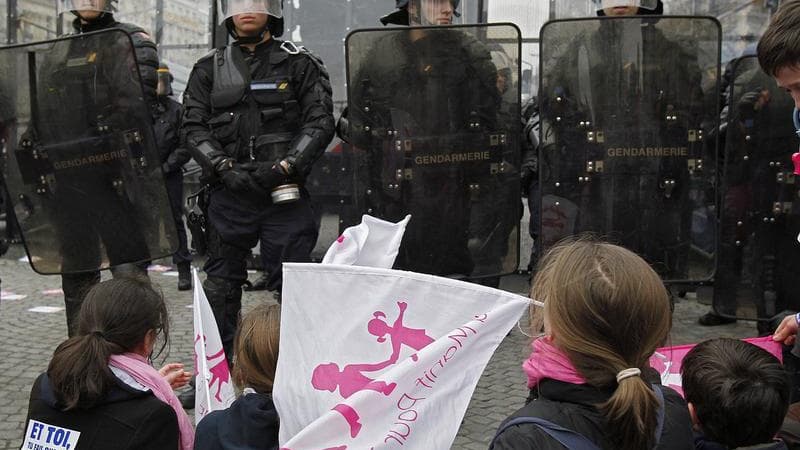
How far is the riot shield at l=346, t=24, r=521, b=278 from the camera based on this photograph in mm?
4074

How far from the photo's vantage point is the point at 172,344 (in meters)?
5.13

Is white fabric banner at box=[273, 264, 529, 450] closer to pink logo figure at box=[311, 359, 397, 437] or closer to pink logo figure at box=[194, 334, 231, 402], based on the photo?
pink logo figure at box=[311, 359, 397, 437]

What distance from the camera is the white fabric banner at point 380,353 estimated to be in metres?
1.81

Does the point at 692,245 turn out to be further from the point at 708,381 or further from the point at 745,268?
the point at 708,381

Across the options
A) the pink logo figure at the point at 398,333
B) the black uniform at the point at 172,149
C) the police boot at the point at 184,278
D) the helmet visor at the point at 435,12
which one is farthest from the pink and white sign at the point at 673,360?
the police boot at the point at 184,278

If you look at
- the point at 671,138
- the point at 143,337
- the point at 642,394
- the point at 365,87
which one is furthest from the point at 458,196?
the point at 642,394

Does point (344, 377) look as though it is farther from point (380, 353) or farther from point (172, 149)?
point (172, 149)

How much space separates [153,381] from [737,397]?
54.2 inches

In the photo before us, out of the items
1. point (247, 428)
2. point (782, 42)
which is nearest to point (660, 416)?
point (247, 428)

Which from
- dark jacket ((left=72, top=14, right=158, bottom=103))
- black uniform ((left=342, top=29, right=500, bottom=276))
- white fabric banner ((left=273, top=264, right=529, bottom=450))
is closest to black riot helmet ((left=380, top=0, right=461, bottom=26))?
black uniform ((left=342, top=29, right=500, bottom=276))

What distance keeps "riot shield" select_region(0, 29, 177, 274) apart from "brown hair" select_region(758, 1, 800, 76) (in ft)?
8.89

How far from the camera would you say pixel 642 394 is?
56.2 inches

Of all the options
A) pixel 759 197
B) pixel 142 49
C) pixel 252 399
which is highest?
pixel 142 49

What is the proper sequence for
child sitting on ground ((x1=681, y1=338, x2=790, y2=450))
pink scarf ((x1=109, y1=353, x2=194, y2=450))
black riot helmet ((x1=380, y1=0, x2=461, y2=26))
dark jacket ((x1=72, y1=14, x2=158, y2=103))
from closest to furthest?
child sitting on ground ((x1=681, y1=338, x2=790, y2=450)), pink scarf ((x1=109, y1=353, x2=194, y2=450)), dark jacket ((x1=72, y1=14, x2=158, y2=103)), black riot helmet ((x1=380, y1=0, x2=461, y2=26))
